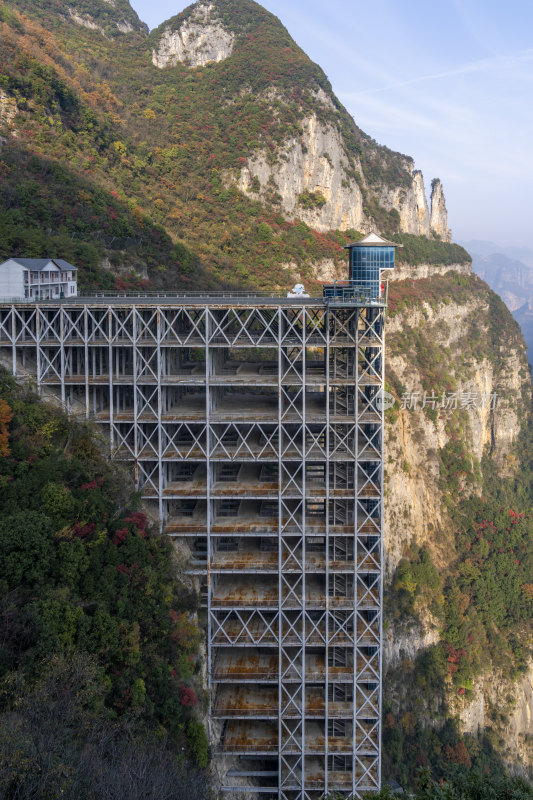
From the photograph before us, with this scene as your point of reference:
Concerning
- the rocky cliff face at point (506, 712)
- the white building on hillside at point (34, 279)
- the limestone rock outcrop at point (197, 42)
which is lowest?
the rocky cliff face at point (506, 712)

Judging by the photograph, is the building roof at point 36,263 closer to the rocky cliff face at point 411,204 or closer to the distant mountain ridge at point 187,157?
the distant mountain ridge at point 187,157

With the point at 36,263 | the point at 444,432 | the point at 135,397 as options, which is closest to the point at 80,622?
the point at 135,397

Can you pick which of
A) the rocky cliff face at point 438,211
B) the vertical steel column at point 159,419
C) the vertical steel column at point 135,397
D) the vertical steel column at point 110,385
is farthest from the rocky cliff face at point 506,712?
the rocky cliff face at point 438,211

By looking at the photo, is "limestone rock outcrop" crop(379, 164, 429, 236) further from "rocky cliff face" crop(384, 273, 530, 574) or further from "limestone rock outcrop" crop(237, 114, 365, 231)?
"rocky cliff face" crop(384, 273, 530, 574)

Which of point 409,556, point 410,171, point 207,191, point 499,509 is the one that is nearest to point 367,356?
point 409,556

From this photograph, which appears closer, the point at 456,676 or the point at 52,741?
the point at 52,741

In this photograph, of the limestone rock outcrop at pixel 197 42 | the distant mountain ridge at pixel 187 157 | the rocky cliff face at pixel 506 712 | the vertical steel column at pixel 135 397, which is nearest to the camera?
the vertical steel column at pixel 135 397

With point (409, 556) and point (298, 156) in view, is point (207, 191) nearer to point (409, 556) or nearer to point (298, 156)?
point (298, 156)
